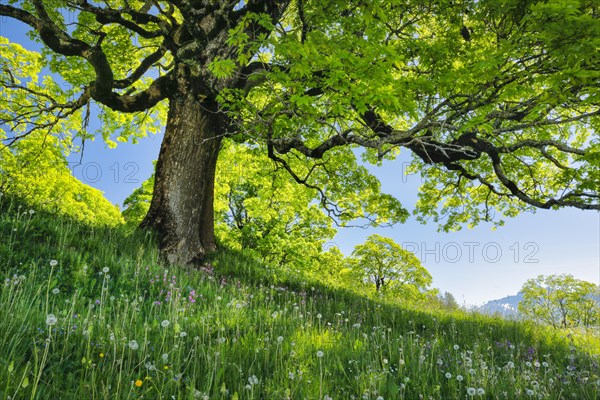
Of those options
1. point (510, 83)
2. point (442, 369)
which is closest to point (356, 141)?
point (510, 83)

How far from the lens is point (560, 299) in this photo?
4434 cm

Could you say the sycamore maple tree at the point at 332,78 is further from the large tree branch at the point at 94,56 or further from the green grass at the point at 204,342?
the green grass at the point at 204,342

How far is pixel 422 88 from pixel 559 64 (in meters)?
2.35

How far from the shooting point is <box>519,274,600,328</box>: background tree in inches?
1659

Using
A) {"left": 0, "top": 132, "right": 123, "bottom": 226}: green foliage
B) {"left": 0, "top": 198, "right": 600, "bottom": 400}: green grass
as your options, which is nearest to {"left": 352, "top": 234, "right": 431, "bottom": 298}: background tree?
{"left": 0, "top": 132, "right": 123, "bottom": 226}: green foliage

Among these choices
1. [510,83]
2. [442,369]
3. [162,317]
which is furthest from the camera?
[510,83]

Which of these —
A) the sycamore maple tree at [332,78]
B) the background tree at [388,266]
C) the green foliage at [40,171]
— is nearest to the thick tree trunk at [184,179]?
the sycamore maple tree at [332,78]

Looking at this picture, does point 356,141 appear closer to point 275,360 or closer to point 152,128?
point 275,360

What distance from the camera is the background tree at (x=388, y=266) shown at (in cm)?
4038

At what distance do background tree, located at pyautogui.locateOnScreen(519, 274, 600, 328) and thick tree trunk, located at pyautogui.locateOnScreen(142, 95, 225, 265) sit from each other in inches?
1766

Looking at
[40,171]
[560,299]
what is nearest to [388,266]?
[560,299]

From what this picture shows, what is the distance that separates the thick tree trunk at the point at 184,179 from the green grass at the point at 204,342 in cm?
58

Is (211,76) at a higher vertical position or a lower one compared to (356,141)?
higher

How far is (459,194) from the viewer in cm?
1512
